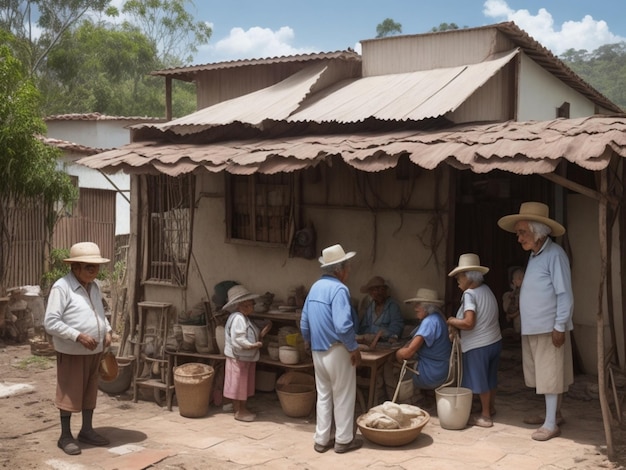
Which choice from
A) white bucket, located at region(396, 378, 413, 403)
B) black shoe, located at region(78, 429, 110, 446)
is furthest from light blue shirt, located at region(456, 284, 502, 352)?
black shoe, located at region(78, 429, 110, 446)

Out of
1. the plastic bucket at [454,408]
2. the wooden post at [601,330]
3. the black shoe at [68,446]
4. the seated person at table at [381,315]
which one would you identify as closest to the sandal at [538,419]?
the plastic bucket at [454,408]

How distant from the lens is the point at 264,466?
6242 mm

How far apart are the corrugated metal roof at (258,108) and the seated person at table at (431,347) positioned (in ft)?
8.97

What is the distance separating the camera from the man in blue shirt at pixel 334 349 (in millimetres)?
6418

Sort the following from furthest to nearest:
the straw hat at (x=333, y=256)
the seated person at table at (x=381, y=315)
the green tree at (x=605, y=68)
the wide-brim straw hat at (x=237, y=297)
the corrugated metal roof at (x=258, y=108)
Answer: the green tree at (x=605, y=68)
the corrugated metal roof at (x=258, y=108)
the seated person at table at (x=381, y=315)
the wide-brim straw hat at (x=237, y=297)
the straw hat at (x=333, y=256)

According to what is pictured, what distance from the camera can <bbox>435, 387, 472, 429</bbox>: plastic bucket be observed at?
6.84 metres

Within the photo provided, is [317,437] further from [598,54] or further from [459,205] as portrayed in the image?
[598,54]

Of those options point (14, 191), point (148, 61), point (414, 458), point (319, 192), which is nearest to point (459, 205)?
point (319, 192)

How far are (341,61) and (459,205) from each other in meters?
2.60

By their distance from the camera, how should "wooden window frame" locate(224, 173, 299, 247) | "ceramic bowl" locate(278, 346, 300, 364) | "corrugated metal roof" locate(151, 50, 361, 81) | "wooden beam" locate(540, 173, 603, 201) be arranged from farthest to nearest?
"corrugated metal roof" locate(151, 50, 361, 81) → "wooden window frame" locate(224, 173, 299, 247) → "ceramic bowl" locate(278, 346, 300, 364) → "wooden beam" locate(540, 173, 603, 201)

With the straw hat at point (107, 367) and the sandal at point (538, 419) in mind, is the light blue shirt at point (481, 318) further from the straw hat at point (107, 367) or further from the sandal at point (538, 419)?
the straw hat at point (107, 367)

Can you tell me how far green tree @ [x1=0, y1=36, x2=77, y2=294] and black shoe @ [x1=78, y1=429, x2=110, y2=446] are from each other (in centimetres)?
584

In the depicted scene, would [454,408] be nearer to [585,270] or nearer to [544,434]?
[544,434]

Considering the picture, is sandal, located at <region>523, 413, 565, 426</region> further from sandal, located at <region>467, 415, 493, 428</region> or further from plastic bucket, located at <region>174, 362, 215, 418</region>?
plastic bucket, located at <region>174, 362, 215, 418</region>
